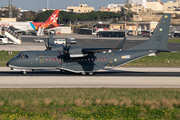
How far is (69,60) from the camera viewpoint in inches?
1351

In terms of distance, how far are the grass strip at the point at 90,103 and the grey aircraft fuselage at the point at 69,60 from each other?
8005 millimetres

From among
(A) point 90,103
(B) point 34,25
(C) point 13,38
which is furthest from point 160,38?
(B) point 34,25

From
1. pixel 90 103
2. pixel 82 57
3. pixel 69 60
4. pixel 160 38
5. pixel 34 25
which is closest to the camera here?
pixel 90 103

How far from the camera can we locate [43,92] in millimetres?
24891

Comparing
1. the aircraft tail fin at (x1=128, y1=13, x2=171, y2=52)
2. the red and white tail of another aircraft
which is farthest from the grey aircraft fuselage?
the red and white tail of another aircraft

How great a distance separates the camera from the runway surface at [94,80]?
93.5 feet

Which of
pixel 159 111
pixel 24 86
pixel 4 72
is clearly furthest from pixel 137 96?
pixel 4 72

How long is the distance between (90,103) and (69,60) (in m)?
13.8

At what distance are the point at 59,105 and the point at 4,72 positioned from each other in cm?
1753

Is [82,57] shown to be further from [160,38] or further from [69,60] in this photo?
[160,38]

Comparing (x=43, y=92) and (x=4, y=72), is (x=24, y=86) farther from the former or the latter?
(x=4, y=72)

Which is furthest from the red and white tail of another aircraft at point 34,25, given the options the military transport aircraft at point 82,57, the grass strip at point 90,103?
the grass strip at point 90,103

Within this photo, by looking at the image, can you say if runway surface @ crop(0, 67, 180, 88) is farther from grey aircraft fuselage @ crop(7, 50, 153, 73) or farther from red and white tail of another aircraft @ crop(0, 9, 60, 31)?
red and white tail of another aircraft @ crop(0, 9, 60, 31)

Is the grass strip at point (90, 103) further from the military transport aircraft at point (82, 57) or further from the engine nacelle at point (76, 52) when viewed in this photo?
the military transport aircraft at point (82, 57)
